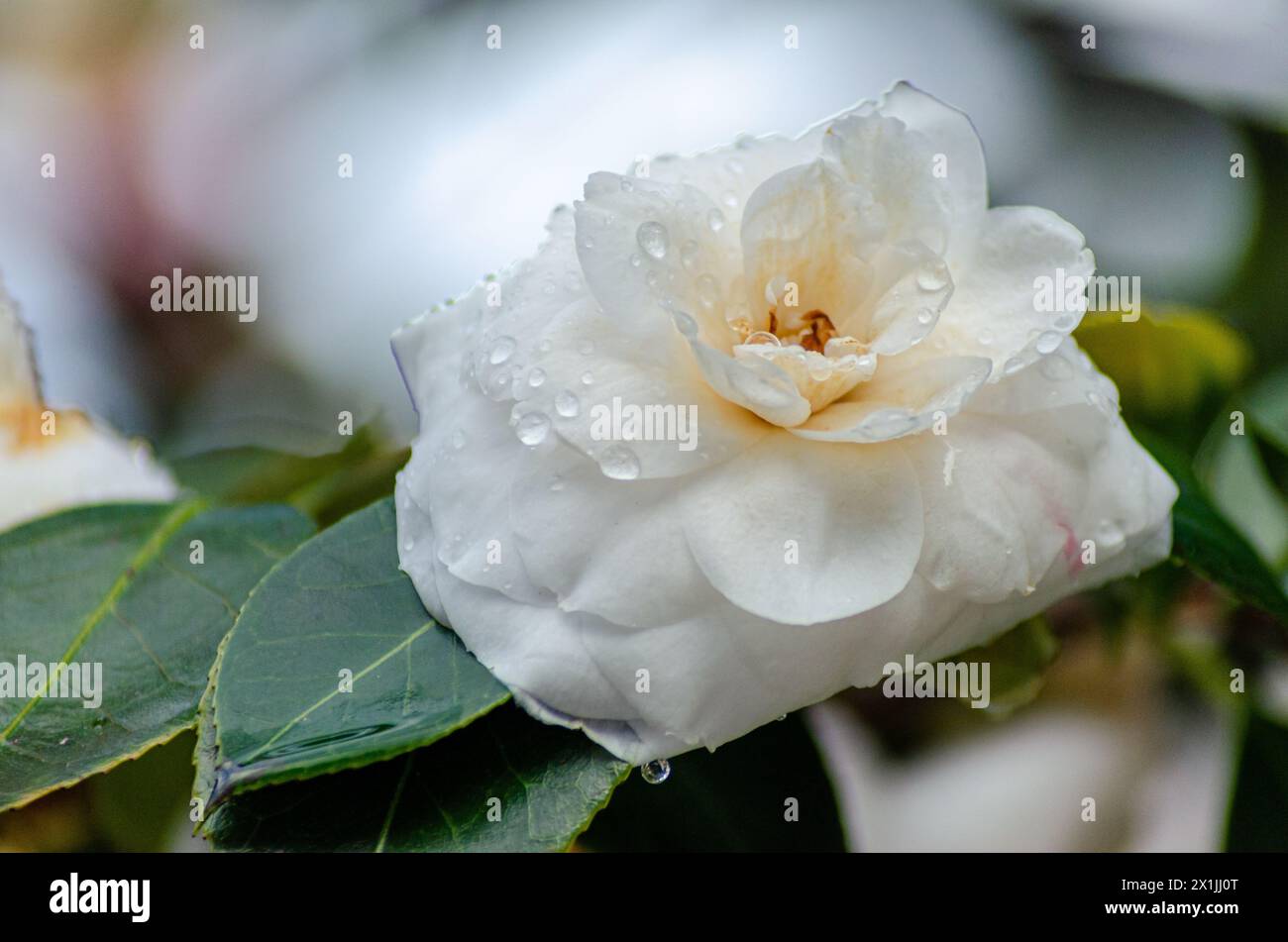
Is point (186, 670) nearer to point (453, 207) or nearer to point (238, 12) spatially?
point (453, 207)

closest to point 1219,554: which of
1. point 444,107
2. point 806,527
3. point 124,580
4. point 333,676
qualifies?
point 806,527

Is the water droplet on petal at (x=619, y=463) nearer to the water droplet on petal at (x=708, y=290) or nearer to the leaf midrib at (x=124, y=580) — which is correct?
the water droplet on petal at (x=708, y=290)

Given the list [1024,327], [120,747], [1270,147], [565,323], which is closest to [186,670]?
[120,747]

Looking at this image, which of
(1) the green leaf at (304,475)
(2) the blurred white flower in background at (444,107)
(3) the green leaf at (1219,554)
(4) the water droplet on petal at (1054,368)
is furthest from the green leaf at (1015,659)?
(2) the blurred white flower in background at (444,107)

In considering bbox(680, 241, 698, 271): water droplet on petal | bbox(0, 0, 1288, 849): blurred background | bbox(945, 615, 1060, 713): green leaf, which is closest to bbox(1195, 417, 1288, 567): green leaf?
bbox(0, 0, 1288, 849): blurred background
